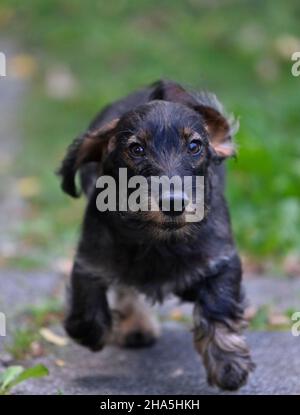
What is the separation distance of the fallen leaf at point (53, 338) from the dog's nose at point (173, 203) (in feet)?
5.93

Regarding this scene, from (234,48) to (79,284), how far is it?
8.18m

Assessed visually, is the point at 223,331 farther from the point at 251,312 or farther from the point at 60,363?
the point at 251,312

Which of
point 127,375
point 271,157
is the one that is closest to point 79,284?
point 127,375

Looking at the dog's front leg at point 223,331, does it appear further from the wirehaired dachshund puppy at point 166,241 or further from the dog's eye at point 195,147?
the dog's eye at point 195,147

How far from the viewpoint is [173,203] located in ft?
15.0

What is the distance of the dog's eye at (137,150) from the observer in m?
4.90

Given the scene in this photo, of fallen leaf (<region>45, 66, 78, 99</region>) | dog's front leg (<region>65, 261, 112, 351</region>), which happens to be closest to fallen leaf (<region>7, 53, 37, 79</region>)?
fallen leaf (<region>45, 66, 78, 99</region>)

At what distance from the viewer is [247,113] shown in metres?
10.1

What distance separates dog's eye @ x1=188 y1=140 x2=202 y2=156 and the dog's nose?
0.38m

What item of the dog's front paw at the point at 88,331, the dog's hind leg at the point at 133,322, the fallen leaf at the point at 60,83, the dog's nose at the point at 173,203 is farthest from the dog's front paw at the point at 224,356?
the fallen leaf at the point at 60,83

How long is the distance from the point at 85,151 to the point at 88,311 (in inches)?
33.2

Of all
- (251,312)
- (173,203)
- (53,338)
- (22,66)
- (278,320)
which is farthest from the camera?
(22,66)

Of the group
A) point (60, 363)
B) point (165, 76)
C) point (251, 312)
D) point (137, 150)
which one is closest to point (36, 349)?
point (60, 363)
